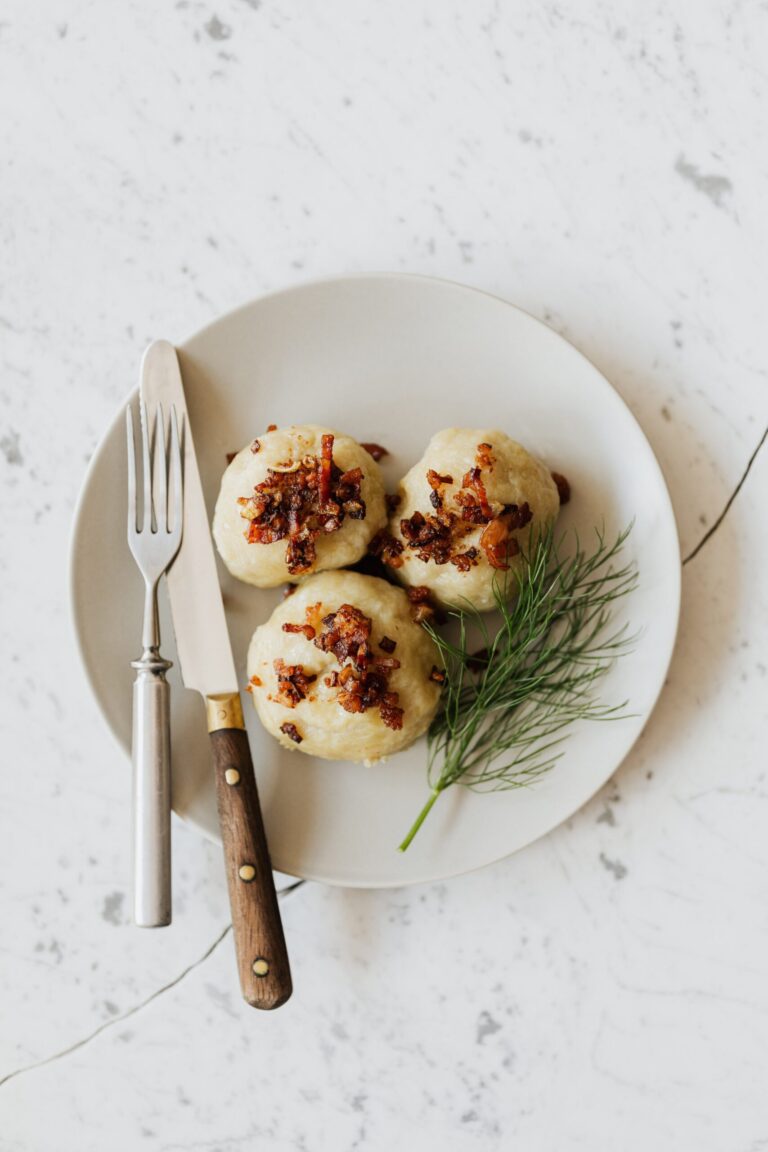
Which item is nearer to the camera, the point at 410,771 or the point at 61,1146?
the point at 410,771

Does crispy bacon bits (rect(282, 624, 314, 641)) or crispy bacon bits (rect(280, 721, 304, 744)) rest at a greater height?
crispy bacon bits (rect(282, 624, 314, 641))

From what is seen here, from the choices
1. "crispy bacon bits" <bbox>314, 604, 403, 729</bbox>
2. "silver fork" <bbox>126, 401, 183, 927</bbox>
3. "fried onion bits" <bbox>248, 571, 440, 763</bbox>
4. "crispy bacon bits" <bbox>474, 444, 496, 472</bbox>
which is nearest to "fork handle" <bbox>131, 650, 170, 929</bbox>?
"silver fork" <bbox>126, 401, 183, 927</bbox>

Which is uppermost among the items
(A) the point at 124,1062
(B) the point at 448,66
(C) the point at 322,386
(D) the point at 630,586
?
(B) the point at 448,66

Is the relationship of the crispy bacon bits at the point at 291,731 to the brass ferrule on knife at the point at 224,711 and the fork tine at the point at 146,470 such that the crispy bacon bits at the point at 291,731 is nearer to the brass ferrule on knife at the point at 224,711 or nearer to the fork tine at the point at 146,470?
the brass ferrule on knife at the point at 224,711

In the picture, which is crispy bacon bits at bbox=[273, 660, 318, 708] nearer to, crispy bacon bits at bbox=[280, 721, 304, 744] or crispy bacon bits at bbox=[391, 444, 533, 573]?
crispy bacon bits at bbox=[280, 721, 304, 744]

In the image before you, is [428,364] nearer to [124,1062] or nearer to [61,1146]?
[124,1062]

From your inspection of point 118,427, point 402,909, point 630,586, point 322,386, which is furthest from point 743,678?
point 118,427

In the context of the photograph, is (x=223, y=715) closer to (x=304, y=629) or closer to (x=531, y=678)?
(x=304, y=629)
